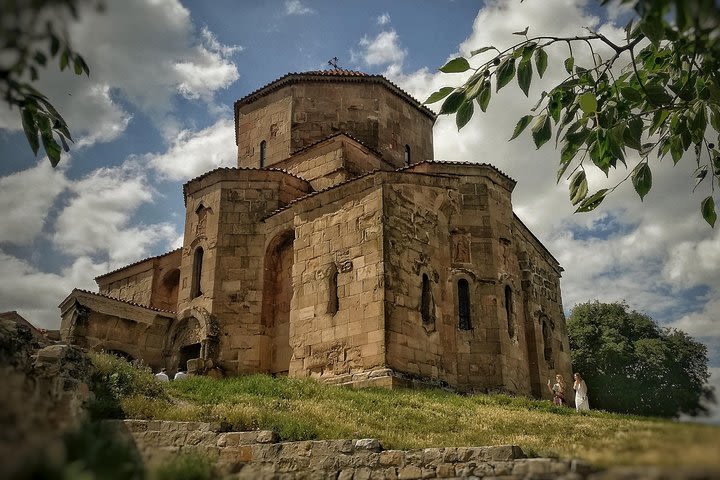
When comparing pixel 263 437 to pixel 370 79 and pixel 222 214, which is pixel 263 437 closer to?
pixel 222 214

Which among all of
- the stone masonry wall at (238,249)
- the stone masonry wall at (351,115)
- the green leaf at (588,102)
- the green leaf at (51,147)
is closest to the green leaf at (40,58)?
the green leaf at (51,147)

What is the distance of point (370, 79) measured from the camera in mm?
22562

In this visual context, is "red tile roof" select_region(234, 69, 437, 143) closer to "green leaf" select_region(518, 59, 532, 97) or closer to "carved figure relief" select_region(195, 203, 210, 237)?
"carved figure relief" select_region(195, 203, 210, 237)

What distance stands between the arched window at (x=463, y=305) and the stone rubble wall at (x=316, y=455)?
29.6 feet

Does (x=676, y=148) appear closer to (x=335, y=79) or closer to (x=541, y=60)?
(x=541, y=60)

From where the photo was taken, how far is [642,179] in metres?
5.41

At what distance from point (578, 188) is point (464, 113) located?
4.12 ft

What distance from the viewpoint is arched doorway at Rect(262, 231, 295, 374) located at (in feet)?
59.0

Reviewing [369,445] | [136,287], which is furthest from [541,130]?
[136,287]

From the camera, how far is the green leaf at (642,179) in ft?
17.7

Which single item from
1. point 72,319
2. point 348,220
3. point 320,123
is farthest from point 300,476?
point 320,123

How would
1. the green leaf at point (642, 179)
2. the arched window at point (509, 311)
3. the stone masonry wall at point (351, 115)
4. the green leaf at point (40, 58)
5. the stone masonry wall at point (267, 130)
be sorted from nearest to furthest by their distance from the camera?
1. the green leaf at point (40, 58)
2. the green leaf at point (642, 179)
3. the arched window at point (509, 311)
4. the stone masonry wall at point (351, 115)
5. the stone masonry wall at point (267, 130)

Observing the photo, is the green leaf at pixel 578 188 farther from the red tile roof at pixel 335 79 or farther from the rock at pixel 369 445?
the red tile roof at pixel 335 79

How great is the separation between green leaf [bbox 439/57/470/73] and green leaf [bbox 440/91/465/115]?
0.24 m
